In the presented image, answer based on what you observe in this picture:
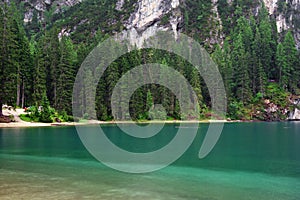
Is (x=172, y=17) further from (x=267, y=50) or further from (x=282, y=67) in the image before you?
(x=282, y=67)

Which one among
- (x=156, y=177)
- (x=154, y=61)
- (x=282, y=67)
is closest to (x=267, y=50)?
(x=282, y=67)

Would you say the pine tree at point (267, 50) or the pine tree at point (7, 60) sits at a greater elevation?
the pine tree at point (267, 50)

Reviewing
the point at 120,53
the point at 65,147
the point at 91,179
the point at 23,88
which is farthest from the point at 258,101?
the point at 91,179

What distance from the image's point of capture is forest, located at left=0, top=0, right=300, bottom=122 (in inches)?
2496

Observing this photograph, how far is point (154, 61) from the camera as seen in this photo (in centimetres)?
9675

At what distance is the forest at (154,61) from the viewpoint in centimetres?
6341

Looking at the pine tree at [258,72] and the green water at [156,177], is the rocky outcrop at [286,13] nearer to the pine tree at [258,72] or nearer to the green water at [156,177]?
the pine tree at [258,72]

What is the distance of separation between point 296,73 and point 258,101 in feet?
52.5

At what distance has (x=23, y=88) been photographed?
69.5 meters

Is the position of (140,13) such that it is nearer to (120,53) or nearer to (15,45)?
(120,53)

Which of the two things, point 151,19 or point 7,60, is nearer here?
point 7,60

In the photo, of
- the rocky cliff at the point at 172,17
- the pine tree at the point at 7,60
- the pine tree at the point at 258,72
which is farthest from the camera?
the rocky cliff at the point at 172,17

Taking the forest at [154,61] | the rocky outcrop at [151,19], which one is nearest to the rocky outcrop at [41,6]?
the forest at [154,61]

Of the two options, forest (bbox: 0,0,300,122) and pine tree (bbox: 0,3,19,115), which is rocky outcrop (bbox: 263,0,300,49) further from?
pine tree (bbox: 0,3,19,115)
